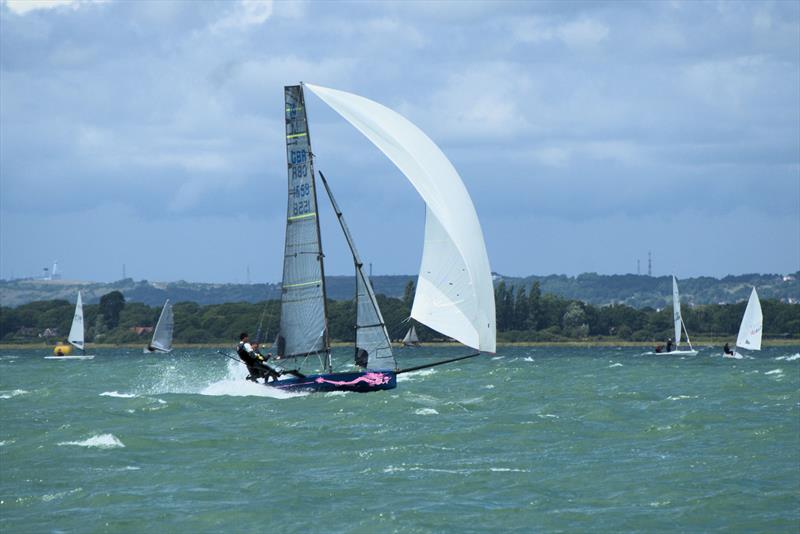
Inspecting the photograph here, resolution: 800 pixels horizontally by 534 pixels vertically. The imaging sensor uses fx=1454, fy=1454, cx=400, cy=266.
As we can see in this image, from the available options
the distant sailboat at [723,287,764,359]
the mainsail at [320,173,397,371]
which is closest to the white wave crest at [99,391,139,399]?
the mainsail at [320,173,397,371]

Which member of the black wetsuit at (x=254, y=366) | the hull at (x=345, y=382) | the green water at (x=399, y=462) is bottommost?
the green water at (x=399, y=462)

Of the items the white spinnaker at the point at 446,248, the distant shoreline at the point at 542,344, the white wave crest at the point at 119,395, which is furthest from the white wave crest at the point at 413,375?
the distant shoreline at the point at 542,344

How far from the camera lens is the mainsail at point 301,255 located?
43.0 m

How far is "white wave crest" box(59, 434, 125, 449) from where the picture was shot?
30.8 m

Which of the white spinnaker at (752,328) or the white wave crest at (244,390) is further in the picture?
the white spinnaker at (752,328)

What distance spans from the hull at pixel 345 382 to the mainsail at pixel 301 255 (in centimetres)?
139

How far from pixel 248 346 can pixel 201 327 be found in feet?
470

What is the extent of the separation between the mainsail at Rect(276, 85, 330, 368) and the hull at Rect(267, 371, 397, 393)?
1388 mm

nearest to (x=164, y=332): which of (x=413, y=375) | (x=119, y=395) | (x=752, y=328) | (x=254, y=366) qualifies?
(x=752, y=328)

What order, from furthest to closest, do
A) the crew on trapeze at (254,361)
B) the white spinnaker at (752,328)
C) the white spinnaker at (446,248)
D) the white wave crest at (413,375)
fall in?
the white spinnaker at (752,328), the white wave crest at (413,375), the crew on trapeze at (254,361), the white spinnaker at (446,248)

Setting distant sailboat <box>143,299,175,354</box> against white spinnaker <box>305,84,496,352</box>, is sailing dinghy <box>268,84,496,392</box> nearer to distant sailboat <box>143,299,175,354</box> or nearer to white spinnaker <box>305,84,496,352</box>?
white spinnaker <box>305,84,496,352</box>

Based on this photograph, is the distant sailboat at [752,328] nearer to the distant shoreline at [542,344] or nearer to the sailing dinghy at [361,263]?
the sailing dinghy at [361,263]

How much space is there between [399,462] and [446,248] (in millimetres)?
11448

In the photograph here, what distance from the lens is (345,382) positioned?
140ft
